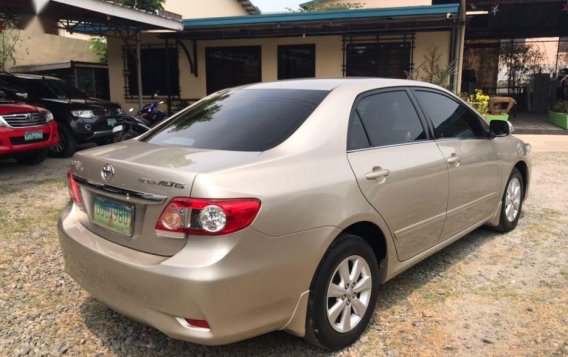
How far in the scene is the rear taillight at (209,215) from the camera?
7.34 feet

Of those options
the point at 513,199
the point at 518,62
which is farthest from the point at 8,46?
the point at 518,62

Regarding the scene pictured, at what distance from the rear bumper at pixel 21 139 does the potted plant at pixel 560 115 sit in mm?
12516

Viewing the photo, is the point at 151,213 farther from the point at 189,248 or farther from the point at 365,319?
the point at 365,319

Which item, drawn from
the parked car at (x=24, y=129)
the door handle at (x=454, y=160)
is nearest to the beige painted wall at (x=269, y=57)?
the parked car at (x=24, y=129)

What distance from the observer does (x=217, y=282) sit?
221 cm

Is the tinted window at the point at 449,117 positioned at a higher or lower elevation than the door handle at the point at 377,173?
higher

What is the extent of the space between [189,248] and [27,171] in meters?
6.96

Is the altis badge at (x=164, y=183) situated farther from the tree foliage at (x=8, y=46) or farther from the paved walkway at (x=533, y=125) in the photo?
the tree foliage at (x=8, y=46)

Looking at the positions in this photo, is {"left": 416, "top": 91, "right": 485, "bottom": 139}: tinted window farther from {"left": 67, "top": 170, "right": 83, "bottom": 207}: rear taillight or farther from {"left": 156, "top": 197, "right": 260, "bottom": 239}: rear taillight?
{"left": 67, "top": 170, "right": 83, "bottom": 207}: rear taillight

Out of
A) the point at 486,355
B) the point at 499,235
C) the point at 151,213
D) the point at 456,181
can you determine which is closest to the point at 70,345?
the point at 151,213

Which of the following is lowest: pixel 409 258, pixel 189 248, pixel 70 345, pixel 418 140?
pixel 70 345

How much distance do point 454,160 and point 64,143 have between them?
25.8 ft

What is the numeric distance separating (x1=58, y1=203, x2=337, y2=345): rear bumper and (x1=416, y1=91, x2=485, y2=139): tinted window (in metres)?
1.61

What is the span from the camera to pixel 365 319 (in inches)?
116
